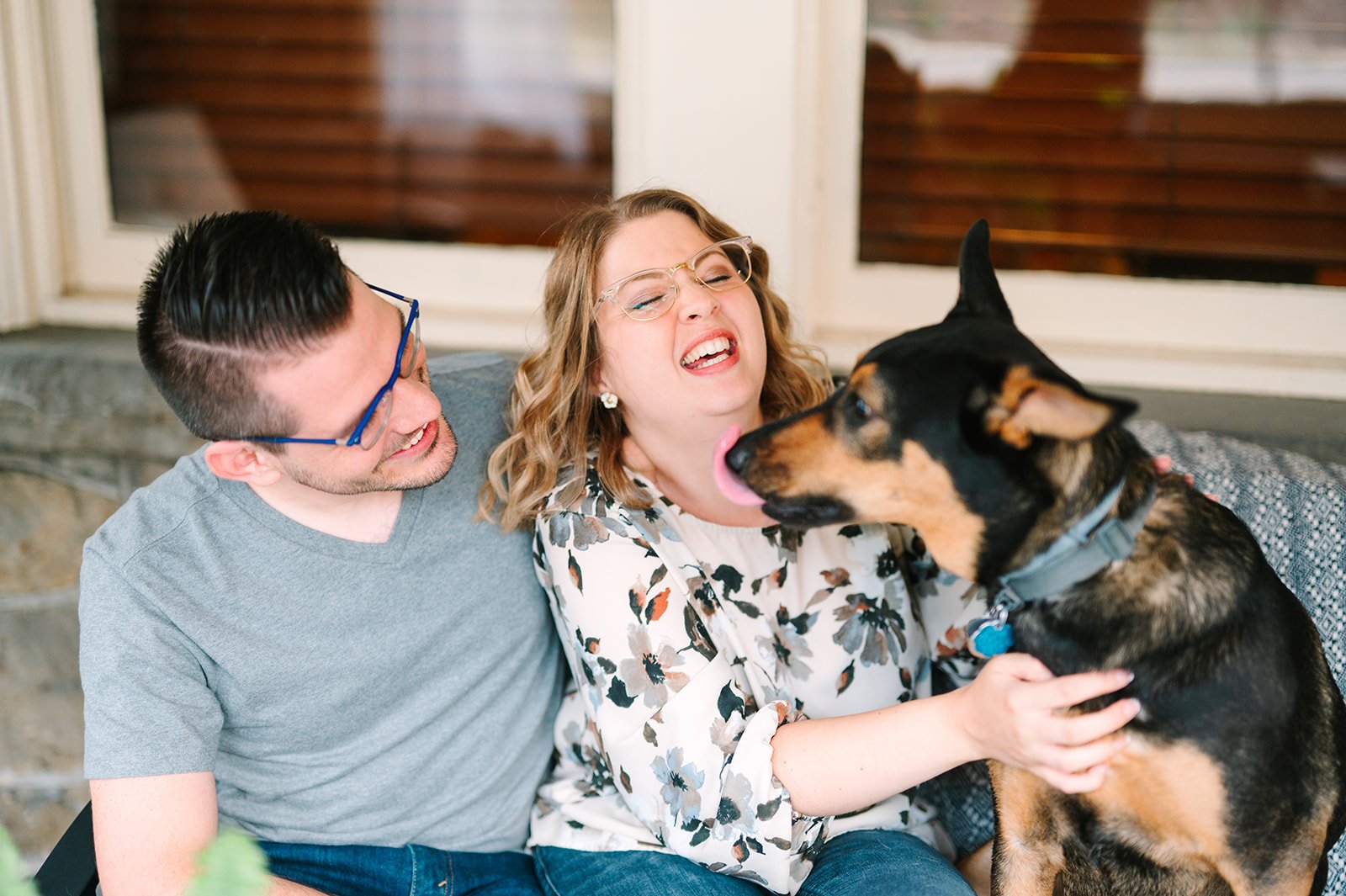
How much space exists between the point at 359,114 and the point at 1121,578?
2.23 meters

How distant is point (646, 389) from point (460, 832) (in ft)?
2.54

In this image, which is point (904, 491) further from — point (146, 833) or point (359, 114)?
point (359, 114)

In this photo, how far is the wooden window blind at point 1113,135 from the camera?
8.13 feet

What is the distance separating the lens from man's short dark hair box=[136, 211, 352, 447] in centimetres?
153

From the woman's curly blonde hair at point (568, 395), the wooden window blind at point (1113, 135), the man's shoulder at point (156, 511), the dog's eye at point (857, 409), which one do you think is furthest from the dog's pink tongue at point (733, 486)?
the wooden window blind at point (1113, 135)

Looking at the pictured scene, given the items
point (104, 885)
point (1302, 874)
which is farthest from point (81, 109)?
point (1302, 874)

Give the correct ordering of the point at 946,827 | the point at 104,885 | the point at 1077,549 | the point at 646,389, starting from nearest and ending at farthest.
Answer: the point at 1077,549 < the point at 104,885 < the point at 646,389 < the point at 946,827

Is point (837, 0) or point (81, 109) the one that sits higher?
point (837, 0)

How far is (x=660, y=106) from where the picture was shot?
8.12ft

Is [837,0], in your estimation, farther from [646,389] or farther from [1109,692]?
[1109,692]

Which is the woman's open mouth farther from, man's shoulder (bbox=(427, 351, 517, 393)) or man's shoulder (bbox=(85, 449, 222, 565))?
man's shoulder (bbox=(85, 449, 222, 565))

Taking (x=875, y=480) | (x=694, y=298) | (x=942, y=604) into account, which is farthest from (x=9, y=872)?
(x=942, y=604)

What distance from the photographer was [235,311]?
1531 mm

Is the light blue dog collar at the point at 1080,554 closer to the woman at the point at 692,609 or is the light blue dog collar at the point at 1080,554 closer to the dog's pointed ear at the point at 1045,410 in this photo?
the dog's pointed ear at the point at 1045,410
